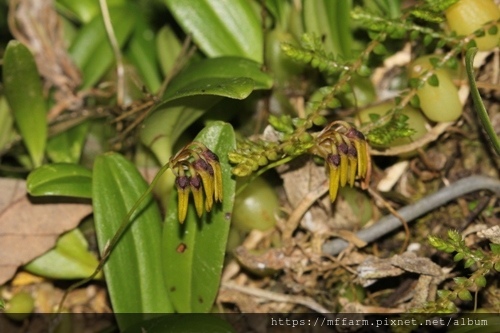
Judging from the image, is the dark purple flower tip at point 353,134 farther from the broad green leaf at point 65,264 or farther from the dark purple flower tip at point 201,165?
the broad green leaf at point 65,264

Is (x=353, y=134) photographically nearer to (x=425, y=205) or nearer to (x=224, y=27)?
(x=425, y=205)

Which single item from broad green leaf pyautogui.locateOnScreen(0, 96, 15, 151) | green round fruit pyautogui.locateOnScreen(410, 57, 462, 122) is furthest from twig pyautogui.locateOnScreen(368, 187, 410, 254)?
broad green leaf pyautogui.locateOnScreen(0, 96, 15, 151)

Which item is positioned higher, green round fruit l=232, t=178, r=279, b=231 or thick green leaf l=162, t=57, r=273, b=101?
thick green leaf l=162, t=57, r=273, b=101

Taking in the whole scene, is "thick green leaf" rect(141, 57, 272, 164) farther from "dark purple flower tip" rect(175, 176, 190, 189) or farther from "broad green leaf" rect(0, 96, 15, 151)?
"broad green leaf" rect(0, 96, 15, 151)

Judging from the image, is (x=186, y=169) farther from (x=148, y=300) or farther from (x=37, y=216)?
(x=37, y=216)

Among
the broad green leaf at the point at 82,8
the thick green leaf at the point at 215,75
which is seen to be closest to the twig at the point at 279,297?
the thick green leaf at the point at 215,75

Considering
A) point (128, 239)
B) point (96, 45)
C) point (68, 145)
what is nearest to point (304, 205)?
point (128, 239)
